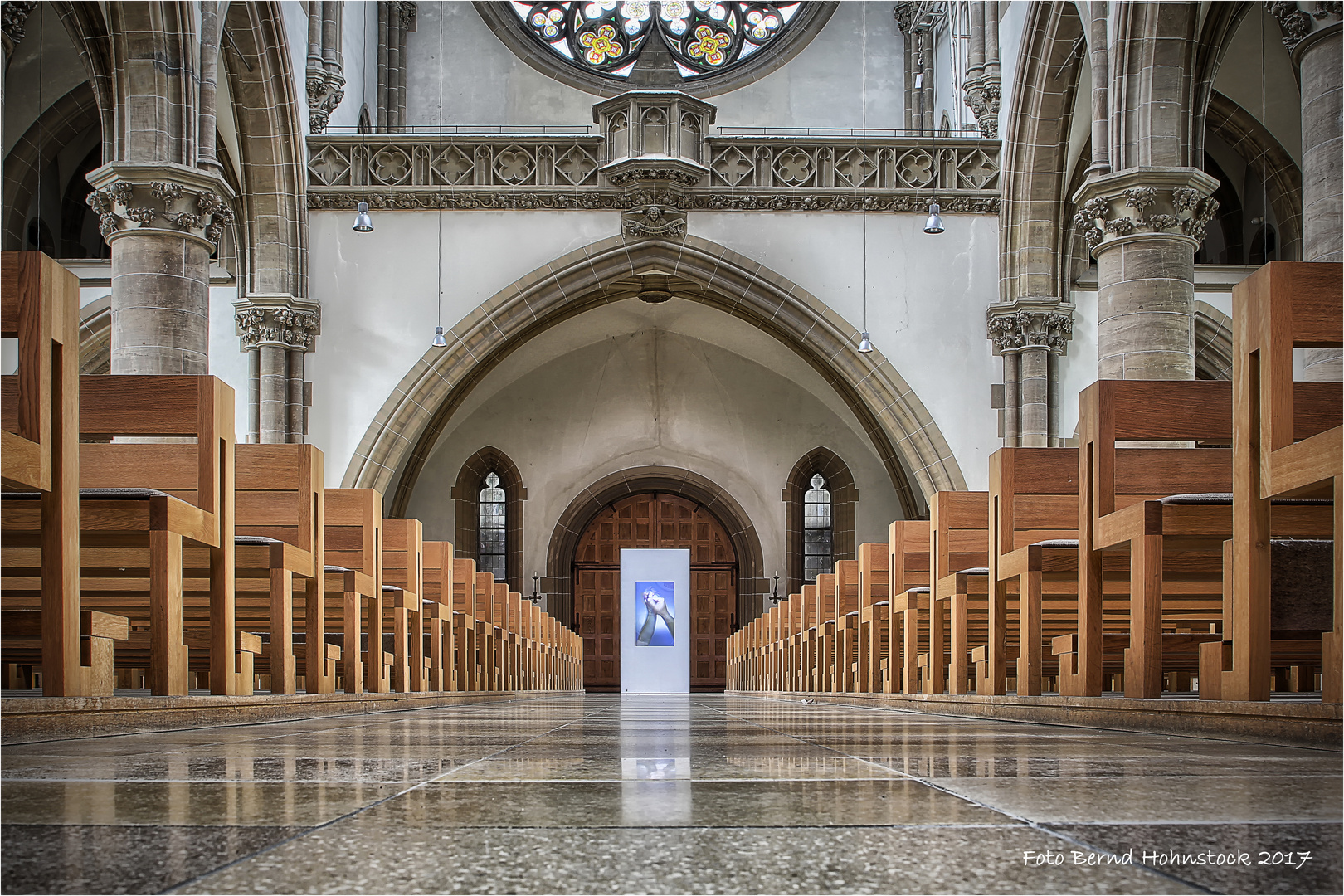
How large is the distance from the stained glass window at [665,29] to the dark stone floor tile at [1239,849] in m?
18.0

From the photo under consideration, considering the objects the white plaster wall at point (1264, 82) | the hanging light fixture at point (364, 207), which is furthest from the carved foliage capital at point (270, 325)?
the white plaster wall at point (1264, 82)

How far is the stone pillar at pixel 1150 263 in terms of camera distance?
9203mm

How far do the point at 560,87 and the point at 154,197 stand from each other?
353 inches

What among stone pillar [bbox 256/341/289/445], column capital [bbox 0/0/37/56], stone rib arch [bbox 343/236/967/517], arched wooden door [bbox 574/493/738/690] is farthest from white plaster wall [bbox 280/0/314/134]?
arched wooden door [bbox 574/493/738/690]

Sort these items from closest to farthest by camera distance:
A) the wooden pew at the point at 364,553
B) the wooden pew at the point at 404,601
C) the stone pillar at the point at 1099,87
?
1. the wooden pew at the point at 364,553
2. the wooden pew at the point at 404,601
3. the stone pillar at the point at 1099,87

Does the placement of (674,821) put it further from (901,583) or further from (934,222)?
(934,222)

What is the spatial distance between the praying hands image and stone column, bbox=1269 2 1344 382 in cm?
1316

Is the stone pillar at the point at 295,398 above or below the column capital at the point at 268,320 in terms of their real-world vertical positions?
below

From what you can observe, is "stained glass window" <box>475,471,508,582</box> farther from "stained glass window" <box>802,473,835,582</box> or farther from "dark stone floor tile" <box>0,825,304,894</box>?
"dark stone floor tile" <box>0,825,304,894</box>

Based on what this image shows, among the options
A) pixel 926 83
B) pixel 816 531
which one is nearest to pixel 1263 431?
pixel 926 83

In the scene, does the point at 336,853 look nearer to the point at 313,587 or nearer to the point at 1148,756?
the point at 1148,756

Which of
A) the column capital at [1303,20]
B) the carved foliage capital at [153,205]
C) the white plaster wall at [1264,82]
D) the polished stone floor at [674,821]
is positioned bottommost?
the polished stone floor at [674,821]

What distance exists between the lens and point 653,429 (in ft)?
69.0

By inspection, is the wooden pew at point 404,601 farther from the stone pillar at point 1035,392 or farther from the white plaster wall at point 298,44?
the stone pillar at point 1035,392
